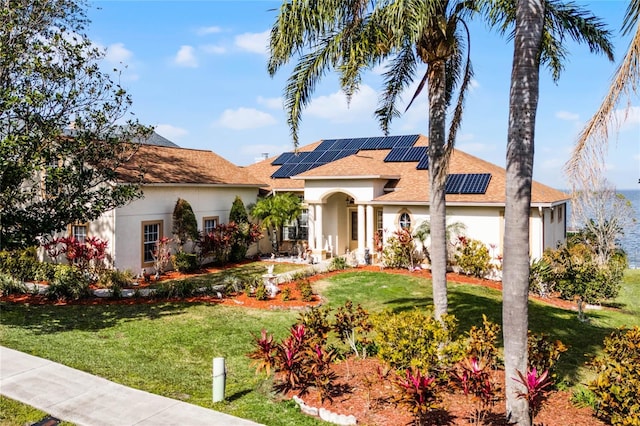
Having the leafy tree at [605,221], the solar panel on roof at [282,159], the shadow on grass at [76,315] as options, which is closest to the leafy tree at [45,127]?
the shadow on grass at [76,315]

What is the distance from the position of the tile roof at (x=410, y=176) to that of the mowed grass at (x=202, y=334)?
448 cm

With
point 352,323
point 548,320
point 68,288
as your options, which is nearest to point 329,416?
point 352,323

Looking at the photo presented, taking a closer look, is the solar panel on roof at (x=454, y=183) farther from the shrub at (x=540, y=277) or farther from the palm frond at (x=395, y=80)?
the palm frond at (x=395, y=80)

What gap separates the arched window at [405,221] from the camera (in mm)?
20375

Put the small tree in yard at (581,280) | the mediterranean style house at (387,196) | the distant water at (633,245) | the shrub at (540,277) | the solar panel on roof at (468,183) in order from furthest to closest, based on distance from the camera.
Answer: the distant water at (633,245) < the solar panel on roof at (468,183) < the mediterranean style house at (387,196) < the shrub at (540,277) < the small tree in yard at (581,280)

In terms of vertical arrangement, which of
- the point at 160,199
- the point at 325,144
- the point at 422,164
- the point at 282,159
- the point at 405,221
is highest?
the point at 325,144

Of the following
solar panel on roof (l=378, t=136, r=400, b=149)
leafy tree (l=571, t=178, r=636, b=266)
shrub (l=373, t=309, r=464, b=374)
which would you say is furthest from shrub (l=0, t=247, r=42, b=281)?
leafy tree (l=571, t=178, r=636, b=266)

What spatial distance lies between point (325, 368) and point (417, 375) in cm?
187

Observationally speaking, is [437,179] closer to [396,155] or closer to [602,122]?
[602,122]

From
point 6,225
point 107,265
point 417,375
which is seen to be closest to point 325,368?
point 417,375

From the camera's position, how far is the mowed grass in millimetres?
7434

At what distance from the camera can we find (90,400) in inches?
262

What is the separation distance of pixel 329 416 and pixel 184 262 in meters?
13.9

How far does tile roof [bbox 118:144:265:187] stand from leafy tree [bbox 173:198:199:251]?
→ 3.82ft
